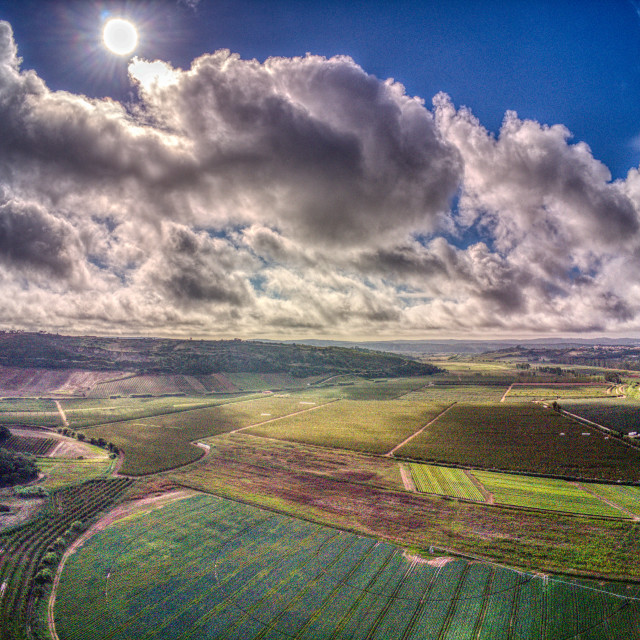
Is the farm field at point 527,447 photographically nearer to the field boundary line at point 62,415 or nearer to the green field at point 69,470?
the green field at point 69,470

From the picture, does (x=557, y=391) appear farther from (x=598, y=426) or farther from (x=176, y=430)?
(x=176, y=430)

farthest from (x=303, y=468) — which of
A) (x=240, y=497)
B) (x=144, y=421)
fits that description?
(x=144, y=421)

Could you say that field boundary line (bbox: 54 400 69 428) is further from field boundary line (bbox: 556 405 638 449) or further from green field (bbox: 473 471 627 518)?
field boundary line (bbox: 556 405 638 449)

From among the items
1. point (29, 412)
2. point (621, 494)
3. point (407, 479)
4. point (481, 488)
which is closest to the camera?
point (621, 494)

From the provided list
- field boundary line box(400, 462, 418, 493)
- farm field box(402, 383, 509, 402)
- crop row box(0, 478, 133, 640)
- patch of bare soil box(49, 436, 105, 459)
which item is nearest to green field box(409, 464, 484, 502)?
field boundary line box(400, 462, 418, 493)

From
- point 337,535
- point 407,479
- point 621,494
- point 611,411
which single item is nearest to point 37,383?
point 407,479
